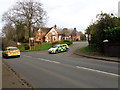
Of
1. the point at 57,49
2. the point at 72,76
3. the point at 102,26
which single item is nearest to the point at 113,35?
the point at 102,26

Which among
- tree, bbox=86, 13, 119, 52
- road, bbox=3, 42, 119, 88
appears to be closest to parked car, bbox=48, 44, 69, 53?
tree, bbox=86, 13, 119, 52

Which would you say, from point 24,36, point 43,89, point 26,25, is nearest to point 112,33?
point 43,89

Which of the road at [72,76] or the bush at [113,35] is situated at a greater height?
the bush at [113,35]

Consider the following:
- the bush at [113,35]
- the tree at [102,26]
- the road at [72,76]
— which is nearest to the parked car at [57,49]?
the tree at [102,26]

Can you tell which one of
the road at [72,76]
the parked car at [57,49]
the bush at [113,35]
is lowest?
the road at [72,76]

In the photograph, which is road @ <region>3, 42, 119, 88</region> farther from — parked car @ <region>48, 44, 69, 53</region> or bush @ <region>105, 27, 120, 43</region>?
parked car @ <region>48, 44, 69, 53</region>

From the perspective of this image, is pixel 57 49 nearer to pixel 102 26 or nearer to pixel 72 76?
pixel 102 26

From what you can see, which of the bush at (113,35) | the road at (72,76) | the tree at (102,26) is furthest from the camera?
the tree at (102,26)

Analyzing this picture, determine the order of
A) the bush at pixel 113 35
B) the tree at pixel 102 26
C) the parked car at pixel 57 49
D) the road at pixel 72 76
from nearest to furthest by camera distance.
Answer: the road at pixel 72 76 < the bush at pixel 113 35 < the tree at pixel 102 26 < the parked car at pixel 57 49

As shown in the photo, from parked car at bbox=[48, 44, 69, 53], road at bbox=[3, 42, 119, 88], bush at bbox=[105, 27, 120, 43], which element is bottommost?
road at bbox=[3, 42, 119, 88]

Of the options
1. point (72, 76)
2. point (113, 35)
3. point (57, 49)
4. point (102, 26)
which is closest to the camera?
point (72, 76)

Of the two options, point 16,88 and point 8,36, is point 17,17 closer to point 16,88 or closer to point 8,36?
point 8,36

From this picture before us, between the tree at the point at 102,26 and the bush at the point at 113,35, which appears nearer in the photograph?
the bush at the point at 113,35

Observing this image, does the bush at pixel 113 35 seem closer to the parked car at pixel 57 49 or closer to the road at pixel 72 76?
the road at pixel 72 76
